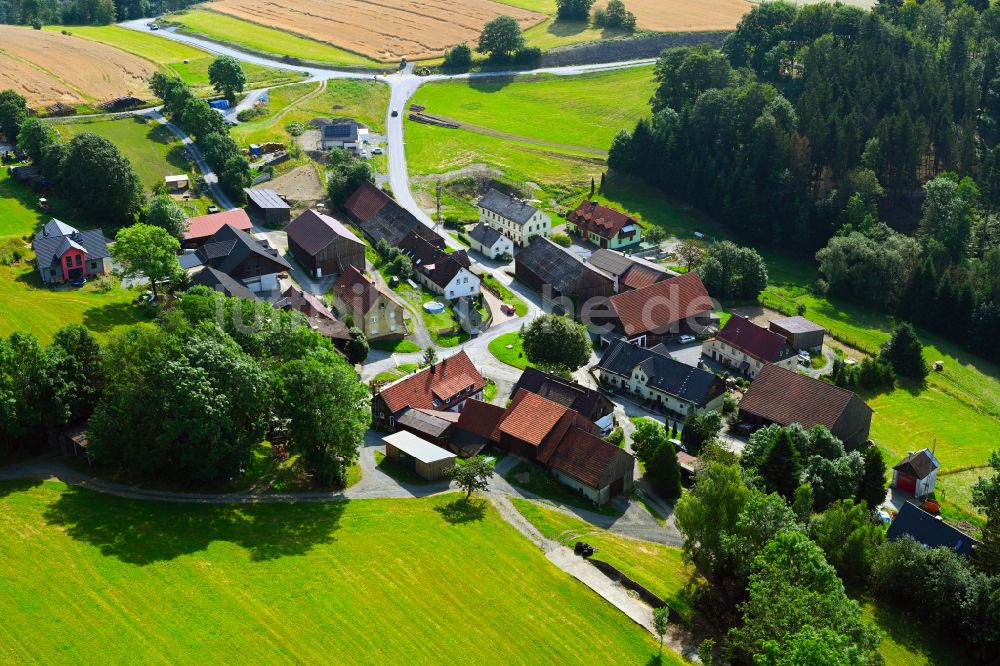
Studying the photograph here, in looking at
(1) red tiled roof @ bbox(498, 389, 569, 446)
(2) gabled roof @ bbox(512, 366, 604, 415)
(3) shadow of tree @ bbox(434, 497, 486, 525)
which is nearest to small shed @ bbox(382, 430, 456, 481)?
(3) shadow of tree @ bbox(434, 497, 486, 525)

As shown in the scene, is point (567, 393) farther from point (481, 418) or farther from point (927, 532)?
point (927, 532)

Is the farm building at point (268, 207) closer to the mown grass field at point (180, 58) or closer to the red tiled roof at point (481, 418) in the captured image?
the mown grass field at point (180, 58)

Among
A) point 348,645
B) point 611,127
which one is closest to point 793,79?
point 611,127

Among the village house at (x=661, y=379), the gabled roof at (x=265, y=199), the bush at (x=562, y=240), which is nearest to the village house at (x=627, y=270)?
the bush at (x=562, y=240)

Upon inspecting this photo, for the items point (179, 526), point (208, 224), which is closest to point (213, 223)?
point (208, 224)

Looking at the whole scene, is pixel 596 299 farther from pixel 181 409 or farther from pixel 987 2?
pixel 987 2
